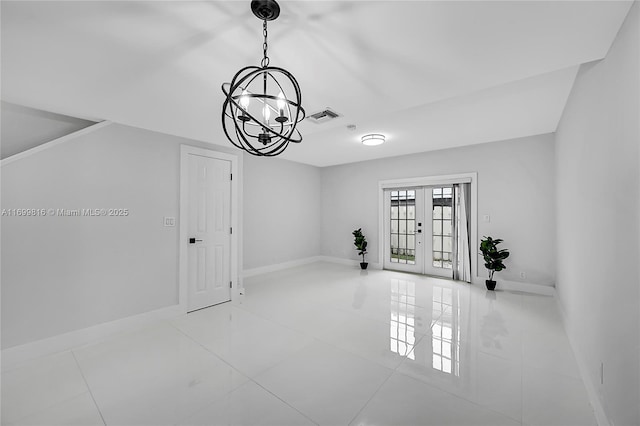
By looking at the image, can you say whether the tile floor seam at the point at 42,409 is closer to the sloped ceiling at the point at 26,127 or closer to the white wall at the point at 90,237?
the white wall at the point at 90,237

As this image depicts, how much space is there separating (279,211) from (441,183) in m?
3.55

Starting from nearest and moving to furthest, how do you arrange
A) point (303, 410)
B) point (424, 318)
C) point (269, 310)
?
point (303, 410)
point (424, 318)
point (269, 310)

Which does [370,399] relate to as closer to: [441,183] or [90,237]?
[90,237]

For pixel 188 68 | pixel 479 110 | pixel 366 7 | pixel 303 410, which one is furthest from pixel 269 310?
pixel 479 110

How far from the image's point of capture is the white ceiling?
1.43 meters

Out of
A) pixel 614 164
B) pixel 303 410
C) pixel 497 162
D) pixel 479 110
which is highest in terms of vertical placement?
pixel 479 110

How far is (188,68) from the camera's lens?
1999 mm

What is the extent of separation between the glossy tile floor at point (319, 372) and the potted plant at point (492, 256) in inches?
28.7

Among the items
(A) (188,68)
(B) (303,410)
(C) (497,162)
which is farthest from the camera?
(C) (497,162)

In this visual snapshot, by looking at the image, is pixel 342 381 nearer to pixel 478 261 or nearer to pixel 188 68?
pixel 188 68

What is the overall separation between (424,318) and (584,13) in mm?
3119

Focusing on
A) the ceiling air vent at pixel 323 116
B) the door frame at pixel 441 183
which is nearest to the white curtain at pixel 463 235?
the door frame at pixel 441 183

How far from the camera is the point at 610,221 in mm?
1565

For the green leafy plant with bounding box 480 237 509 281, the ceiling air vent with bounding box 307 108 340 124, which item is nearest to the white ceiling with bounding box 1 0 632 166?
the ceiling air vent with bounding box 307 108 340 124
